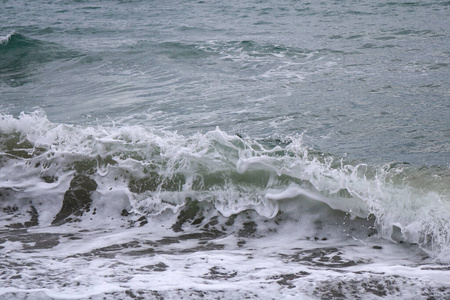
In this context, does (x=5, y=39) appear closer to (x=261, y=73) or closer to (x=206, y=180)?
(x=261, y=73)

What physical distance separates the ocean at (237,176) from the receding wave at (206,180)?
0.05 ft

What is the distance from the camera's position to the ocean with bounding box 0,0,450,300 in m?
3.23

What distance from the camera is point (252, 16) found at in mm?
15633

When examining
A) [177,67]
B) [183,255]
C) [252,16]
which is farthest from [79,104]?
[252,16]

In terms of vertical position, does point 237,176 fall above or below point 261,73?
below

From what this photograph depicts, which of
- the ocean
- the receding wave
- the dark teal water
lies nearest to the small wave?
the dark teal water

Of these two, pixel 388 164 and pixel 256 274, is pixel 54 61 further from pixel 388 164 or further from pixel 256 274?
pixel 256 274

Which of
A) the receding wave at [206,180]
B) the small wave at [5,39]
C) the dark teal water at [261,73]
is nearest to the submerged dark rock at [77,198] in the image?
the receding wave at [206,180]

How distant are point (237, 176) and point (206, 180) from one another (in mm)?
315

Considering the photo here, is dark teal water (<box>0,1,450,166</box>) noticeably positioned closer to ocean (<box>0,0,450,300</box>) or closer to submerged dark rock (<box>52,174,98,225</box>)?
ocean (<box>0,0,450,300</box>)

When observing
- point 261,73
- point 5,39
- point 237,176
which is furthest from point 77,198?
point 5,39

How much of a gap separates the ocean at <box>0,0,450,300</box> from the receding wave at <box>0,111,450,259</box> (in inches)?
0.6

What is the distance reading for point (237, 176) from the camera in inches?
191

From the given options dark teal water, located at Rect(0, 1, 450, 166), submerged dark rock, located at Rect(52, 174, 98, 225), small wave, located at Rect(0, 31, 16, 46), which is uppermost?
small wave, located at Rect(0, 31, 16, 46)
